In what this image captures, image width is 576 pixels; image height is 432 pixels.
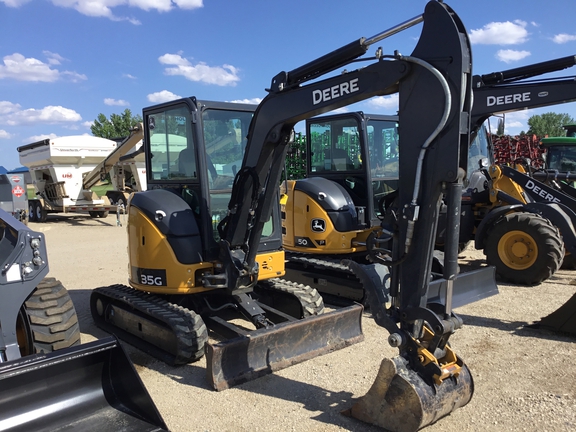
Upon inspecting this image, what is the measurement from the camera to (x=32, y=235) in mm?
3773

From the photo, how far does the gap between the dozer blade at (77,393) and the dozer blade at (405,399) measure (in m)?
1.45

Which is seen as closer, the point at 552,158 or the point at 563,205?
the point at 563,205

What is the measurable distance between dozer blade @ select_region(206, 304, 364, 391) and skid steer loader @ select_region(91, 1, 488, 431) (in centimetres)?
1

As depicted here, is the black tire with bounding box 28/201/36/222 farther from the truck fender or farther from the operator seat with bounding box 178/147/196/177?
the truck fender

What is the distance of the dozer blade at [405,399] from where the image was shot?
11.0 feet

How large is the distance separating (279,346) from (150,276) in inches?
61.7

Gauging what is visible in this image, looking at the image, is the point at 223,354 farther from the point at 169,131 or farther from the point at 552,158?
the point at 552,158

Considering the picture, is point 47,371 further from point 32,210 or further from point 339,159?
point 32,210

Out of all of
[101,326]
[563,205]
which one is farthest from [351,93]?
[563,205]

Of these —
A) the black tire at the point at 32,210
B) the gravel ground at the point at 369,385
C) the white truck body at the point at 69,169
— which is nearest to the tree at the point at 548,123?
the white truck body at the point at 69,169

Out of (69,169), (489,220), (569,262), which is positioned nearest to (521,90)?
(489,220)

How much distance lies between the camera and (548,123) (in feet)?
198

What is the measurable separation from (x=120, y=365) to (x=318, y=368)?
184 cm

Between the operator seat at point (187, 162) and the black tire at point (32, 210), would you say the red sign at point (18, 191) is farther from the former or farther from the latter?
the operator seat at point (187, 162)
